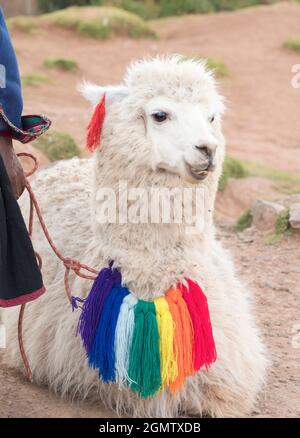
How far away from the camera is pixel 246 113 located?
1116cm

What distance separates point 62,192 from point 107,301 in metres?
1.05

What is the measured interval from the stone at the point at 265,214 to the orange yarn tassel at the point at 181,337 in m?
2.53

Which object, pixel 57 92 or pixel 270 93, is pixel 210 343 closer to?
pixel 57 92

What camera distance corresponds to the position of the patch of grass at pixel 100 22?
1441cm

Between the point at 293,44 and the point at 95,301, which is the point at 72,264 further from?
the point at 293,44

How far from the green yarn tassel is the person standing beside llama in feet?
1.17

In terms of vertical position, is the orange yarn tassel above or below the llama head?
below

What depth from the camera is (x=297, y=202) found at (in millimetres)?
5734

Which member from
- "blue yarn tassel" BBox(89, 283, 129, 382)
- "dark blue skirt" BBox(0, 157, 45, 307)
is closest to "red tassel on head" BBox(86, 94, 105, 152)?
"dark blue skirt" BBox(0, 157, 45, 307)

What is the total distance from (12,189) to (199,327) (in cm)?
80

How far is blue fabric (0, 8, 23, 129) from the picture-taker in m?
2.81

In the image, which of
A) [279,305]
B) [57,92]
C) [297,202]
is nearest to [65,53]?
[57,92]

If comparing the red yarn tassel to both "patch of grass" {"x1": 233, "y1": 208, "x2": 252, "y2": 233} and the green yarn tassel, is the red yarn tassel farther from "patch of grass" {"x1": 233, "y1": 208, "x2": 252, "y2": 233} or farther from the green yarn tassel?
"patch of grass" {"x1": 233, "y1": 208, "x2": 252, "y2": 233}

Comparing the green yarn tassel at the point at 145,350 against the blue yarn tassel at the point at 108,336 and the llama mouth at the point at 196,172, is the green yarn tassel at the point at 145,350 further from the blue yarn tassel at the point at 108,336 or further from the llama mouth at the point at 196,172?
the llama mouth at the point at 196,172
